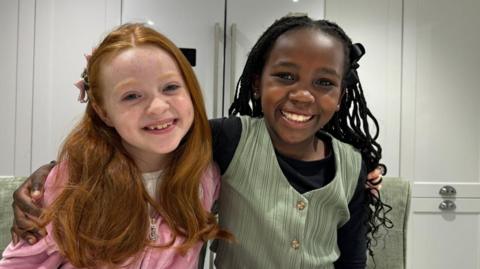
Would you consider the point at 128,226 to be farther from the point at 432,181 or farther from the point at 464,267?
the point at 464,267

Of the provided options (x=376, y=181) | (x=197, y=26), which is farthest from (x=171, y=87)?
(x=197, y=26)

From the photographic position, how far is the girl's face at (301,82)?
764 mm

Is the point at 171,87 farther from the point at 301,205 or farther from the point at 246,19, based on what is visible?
the point at 246,19

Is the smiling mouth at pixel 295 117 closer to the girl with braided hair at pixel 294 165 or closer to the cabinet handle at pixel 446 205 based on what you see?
the girl with braided hair at pixel 294 165

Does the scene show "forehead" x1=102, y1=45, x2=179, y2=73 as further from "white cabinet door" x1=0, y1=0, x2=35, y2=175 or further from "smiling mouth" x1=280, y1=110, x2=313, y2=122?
"white cabinet door" x1=0, y1=0, x2=35, y2=175

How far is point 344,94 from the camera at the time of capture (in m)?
0.94

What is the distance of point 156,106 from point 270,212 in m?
0.31

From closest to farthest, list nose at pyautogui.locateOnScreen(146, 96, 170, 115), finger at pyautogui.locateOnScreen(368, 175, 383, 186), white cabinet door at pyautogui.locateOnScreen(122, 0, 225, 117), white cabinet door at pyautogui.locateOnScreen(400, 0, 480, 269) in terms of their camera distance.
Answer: nose at pyautogui.locateOnScreen(146, 96, 170, 115)
finger at pyautogui.locateOnScreen(368, 175, 383, 186)
white cabinet door at pyautogui.locateOnScreen(122, 0, 225, 117)
white cabinet door at pyautogui.locateOnScreen(400, 0, 480, 269)

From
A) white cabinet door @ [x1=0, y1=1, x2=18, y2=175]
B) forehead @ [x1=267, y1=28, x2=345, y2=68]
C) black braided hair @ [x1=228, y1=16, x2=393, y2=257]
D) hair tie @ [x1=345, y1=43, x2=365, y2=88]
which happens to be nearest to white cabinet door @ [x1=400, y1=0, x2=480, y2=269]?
black braided hair @ [x1=228, y1=16, x2=393, y2=257]

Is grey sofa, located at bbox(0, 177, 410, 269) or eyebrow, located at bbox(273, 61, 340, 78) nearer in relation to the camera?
eyebrow, located at bbox(273, 61, 340, 78)

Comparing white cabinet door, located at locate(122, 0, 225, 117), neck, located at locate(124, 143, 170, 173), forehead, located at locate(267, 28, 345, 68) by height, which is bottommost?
neck, located at locate(124, 143, 170, 173)

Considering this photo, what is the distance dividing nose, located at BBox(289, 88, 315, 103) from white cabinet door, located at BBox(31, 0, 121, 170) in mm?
1217

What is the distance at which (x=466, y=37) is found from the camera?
192cm

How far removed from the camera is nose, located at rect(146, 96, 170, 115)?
69cm
